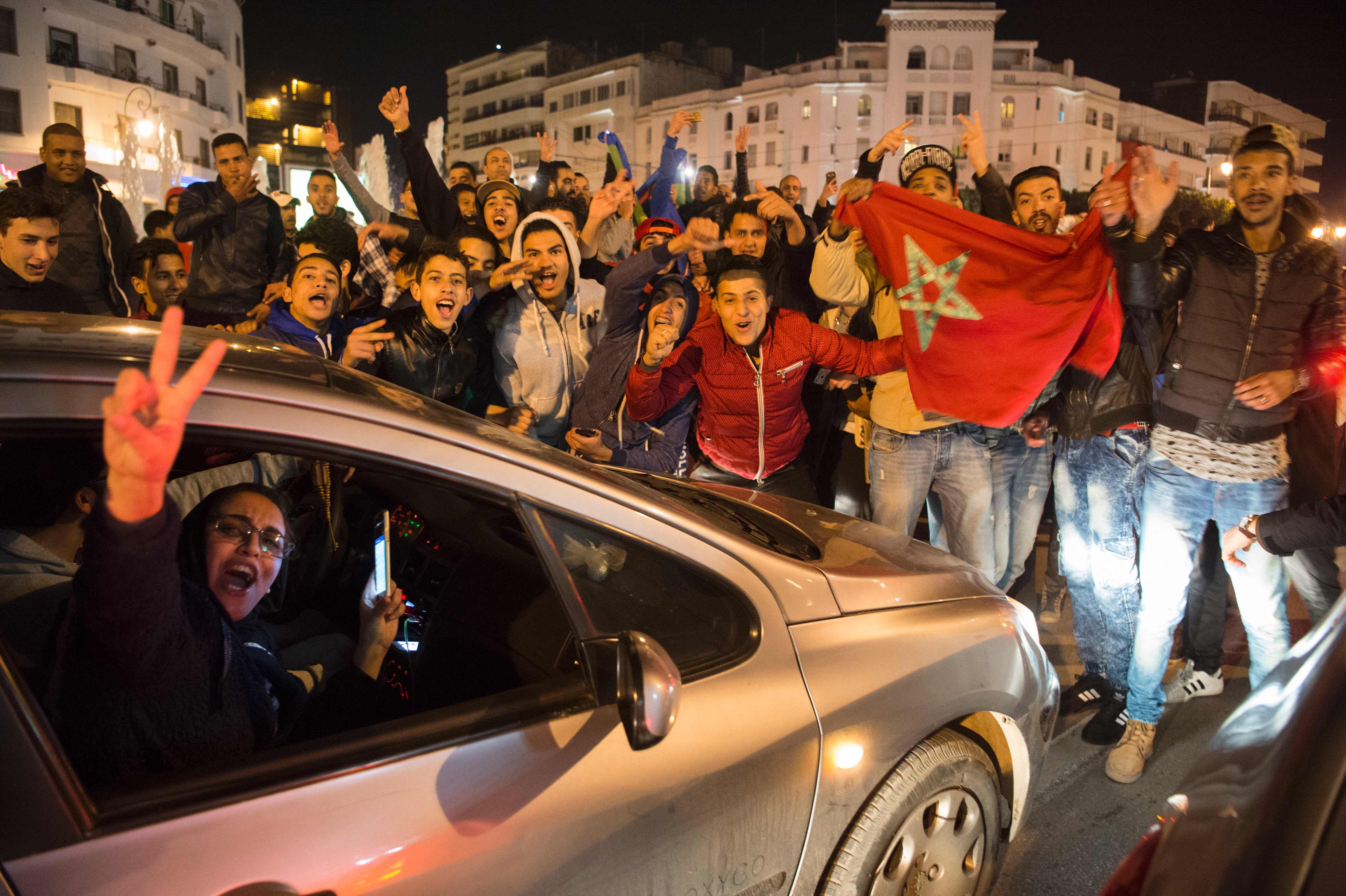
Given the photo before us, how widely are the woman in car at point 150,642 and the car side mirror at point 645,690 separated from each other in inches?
24.6

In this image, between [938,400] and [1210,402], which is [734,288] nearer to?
[938,400]

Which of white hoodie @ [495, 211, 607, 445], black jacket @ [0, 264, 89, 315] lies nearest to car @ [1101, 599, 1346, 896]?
white hoodie @ [495, 211, 607, 445]

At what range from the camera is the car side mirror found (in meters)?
1.50

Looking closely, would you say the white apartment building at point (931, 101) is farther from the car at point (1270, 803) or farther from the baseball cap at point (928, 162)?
the car at point (1270, 803)

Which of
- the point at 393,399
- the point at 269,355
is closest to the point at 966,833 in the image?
the point at 393,399

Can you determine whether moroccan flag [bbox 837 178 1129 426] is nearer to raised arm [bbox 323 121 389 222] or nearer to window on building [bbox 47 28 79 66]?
raised arm [bbox 323 121 389 222]

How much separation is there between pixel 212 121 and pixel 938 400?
58403 millimetres

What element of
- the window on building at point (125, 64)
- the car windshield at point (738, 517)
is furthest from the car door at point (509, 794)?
the window on building at point (125, 64)

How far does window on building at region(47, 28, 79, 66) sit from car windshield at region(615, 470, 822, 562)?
49094 mm

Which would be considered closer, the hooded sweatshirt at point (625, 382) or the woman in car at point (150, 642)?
the woman in car at point (150, 642)

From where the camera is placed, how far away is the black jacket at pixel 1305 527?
3.00 m

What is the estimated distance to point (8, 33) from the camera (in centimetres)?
3681

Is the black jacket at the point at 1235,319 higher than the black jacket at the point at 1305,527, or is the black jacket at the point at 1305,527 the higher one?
the black jacket at the point at 1235,319

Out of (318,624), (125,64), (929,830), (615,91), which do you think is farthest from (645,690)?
(615,91)
